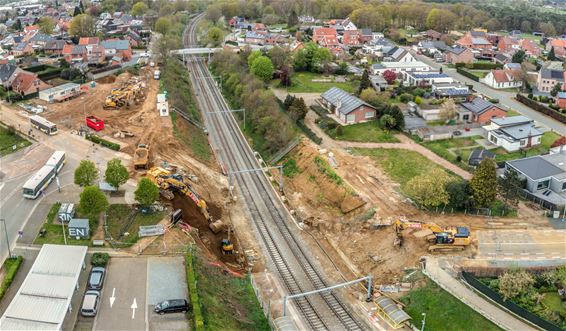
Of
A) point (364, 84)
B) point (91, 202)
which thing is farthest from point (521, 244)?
point (364, 84)

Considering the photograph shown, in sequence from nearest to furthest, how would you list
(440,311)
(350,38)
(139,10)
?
(440,311), (350,38), (139,10)

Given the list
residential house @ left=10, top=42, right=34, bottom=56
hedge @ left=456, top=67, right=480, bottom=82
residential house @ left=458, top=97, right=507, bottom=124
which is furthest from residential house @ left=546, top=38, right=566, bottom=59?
residential house @ left=10, top=42, right=34, bottom=56

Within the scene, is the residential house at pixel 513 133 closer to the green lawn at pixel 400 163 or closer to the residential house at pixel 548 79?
the green lawn at pixel 400 163

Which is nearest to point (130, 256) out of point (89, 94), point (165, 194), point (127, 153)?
point (165, 194)

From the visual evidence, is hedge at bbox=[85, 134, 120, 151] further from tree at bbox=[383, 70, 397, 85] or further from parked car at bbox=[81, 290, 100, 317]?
tree at bbox=[383, 70, 397, 85]

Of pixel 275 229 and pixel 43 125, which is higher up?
pixel 43 125

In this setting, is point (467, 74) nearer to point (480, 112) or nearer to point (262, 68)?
point (480, 112)
